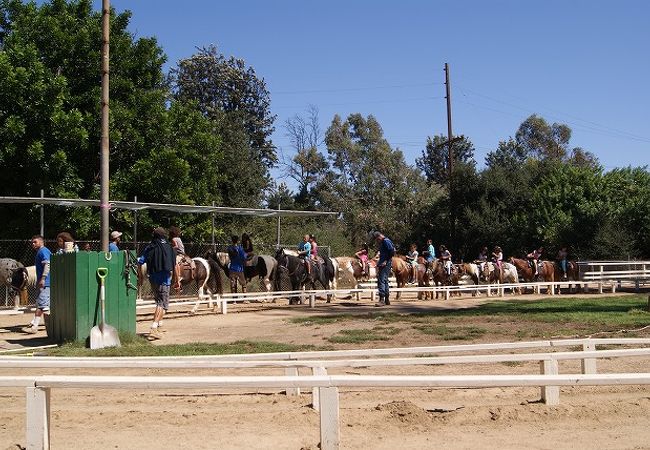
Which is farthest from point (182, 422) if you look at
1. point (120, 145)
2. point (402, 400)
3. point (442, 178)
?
point (442, 178)

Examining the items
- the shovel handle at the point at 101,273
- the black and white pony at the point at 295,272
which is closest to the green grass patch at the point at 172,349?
the shovel handle at the point at 101,273

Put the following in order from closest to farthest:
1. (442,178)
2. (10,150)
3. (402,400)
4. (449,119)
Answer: (402,400)
(10,150)
(449,119)
(442,178)

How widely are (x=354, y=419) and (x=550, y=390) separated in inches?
85.9

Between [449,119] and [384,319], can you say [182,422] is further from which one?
[449,119]

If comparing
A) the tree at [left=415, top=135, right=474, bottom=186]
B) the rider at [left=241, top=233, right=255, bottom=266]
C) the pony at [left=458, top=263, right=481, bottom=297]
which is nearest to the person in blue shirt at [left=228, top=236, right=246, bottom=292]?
the rider at [left=241, top=233, right=255, bottom=266]

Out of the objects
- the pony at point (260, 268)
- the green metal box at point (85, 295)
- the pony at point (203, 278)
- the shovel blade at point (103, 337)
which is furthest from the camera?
the pony at point (260, 268)

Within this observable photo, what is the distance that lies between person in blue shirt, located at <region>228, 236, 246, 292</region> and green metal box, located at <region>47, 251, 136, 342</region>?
929 cm

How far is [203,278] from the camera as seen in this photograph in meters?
22.8

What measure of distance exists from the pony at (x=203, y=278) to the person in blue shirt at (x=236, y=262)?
1.75ft

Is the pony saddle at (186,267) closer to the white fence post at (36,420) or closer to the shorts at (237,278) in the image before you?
the shorts at (237,278)

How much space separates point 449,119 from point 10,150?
2648cm

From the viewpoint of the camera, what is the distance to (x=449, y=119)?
45.2 m

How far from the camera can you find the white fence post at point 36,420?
19.4ft

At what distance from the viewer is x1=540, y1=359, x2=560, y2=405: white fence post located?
7895 mm
